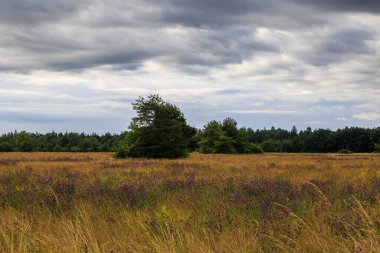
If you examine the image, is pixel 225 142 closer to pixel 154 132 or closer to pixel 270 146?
pixel 154 132

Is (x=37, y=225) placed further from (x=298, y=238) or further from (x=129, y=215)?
(x=298, y=238)

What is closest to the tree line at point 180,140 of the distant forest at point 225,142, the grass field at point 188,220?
the distant forest at point 225,142

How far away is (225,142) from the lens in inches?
2645

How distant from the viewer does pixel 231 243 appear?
4.70m

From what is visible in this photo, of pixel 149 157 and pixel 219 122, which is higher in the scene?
pixel 219 122

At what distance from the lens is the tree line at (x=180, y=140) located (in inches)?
1548

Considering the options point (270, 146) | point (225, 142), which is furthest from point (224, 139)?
point (270, 146)

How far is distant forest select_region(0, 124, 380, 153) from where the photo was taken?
6866 centimetres

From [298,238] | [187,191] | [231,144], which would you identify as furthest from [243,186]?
[231,144]

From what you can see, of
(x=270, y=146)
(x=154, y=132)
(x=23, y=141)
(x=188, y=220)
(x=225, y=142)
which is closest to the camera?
(x=188, y=220)

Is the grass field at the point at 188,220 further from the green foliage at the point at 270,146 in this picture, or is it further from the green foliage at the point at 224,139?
the green foliage at the point at 270,146

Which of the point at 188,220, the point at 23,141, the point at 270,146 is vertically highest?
the point at 23,141

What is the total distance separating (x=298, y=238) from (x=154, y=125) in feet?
114

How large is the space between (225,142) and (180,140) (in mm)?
27116
